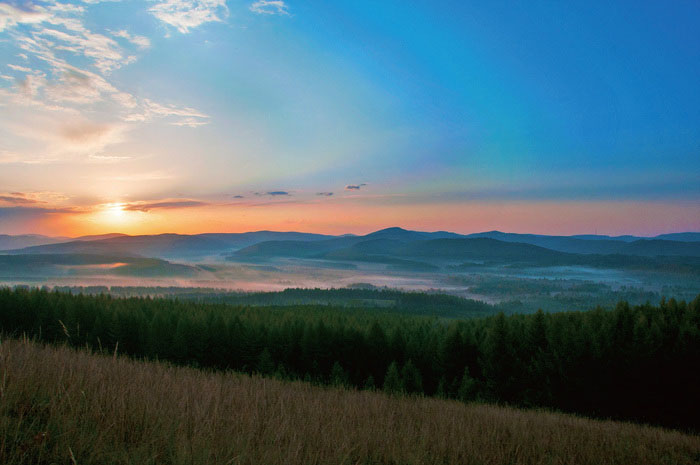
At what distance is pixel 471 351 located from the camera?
32.0 metres

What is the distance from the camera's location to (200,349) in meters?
36.4

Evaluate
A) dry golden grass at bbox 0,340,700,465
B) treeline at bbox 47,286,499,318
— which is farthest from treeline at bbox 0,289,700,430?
treeline at bbox 47,286,499,318

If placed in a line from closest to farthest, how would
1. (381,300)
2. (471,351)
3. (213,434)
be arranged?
1. (213,434)
2. (471,351)
3. (381,300)

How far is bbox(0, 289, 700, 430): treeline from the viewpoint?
25.2 m

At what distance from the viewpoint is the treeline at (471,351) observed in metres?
25.2

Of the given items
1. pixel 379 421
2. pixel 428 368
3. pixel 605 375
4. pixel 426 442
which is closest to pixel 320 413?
pixel 379 421

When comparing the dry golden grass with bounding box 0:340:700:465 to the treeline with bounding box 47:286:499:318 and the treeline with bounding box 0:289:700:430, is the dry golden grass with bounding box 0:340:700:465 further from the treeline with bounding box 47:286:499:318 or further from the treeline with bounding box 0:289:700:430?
the treeline with bounding box 47:286:499:318

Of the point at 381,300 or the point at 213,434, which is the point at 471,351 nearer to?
the point at 213,434

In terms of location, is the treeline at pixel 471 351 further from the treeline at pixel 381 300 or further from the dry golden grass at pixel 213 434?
the treeline at pixel 381 300

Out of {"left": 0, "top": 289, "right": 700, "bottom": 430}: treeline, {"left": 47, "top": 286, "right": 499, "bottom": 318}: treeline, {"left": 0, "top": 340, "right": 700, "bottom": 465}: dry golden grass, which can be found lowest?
{"left": 47, "top": 286, "right": 499, "bottom": 318}: treeline

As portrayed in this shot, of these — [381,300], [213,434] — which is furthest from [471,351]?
[381,300]

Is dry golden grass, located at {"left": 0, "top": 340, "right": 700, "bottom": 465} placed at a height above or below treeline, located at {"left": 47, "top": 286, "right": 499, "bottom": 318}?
above

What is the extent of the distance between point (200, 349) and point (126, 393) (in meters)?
30.6

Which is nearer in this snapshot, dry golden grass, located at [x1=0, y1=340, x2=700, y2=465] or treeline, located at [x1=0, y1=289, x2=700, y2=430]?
dry golden grass, located at [x1=0, y1=340, x2=700, y2=465]
